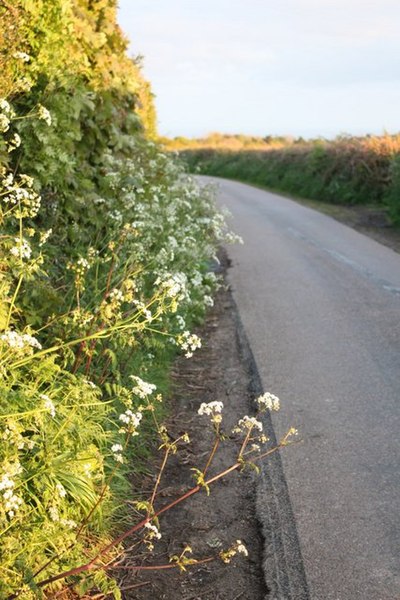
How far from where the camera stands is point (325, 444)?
5727 mm

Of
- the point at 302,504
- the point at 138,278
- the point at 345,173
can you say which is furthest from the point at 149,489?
the point at 345,173

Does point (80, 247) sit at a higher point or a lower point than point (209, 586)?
higher

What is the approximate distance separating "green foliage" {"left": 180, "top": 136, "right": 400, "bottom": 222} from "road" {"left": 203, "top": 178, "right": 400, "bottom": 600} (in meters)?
6.91

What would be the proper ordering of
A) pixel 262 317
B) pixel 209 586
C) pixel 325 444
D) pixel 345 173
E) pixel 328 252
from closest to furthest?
1. pixel 209 586
2. pixel 325 444
3. pixel 262 317
4. pixel 328 252
5. pixel 345 173

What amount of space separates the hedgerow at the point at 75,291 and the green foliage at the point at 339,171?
36.3 ft

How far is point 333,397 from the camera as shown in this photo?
22.0 feet

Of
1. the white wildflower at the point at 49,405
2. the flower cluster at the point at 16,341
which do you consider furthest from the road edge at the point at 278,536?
the flower cluster at the point at 16,341

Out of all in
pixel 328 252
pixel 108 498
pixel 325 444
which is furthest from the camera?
pixel 328 252

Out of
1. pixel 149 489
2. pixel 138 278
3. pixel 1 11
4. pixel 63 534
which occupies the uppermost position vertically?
pixel 1 11

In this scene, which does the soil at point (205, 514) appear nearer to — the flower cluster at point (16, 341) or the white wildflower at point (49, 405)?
the white wildflower at point (49, 405)

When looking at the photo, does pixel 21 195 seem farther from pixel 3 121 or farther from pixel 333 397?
pixel 333 397

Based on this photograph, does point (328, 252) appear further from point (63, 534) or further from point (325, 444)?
point (63, 534)

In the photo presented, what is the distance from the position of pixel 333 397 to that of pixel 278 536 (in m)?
2.36

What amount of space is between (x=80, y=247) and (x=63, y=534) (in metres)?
3.90
